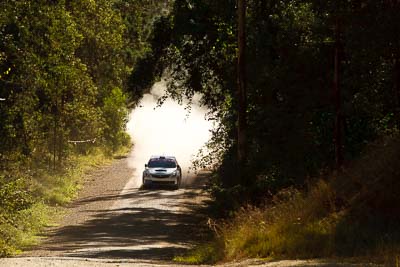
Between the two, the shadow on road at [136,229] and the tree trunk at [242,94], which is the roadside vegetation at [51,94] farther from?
the tree trunk at [242,94]

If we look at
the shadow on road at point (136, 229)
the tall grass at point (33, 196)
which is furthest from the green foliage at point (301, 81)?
the tall grass at point (33, 196)

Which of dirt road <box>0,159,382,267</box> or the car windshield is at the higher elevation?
the car windshield

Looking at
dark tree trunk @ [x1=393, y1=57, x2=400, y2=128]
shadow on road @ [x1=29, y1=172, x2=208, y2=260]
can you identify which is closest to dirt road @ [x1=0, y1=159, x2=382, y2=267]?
shadow on road @ [x1=29, y1=172, x2=208, y2=260]

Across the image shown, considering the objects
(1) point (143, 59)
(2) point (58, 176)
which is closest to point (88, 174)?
(2) point (58, 176)

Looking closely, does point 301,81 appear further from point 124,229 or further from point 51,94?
point 51,94

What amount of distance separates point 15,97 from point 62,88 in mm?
8654

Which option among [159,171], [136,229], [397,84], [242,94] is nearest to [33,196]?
[136,229]

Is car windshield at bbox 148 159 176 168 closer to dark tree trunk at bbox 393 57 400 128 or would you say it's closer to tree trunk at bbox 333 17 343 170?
tree trunk at bbox 333 17 343 170

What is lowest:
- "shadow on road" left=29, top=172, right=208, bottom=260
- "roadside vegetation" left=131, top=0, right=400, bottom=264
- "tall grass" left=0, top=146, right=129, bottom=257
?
"shadow on road" left=29, top=172, right=208, bottom=260

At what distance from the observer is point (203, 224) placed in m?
34.2

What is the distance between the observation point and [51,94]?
45.2m

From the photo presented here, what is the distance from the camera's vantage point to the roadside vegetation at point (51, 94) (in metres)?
35.0

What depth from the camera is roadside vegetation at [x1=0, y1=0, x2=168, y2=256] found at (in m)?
35.0

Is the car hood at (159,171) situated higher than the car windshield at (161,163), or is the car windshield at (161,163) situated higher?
the car windshield at (161,163)
